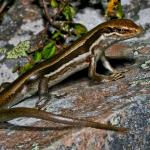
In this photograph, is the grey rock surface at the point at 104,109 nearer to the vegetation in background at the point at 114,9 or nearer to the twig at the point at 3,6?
the vegetation in background at the point at 114,9

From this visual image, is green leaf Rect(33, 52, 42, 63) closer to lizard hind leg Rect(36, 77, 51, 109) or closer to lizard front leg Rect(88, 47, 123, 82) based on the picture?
lizard hind leg Rect(36, 77, 51, 109)

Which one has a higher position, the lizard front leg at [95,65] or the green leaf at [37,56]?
the green leaf at [37,56]

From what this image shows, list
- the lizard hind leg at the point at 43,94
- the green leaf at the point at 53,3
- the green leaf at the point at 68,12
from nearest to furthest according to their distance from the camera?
the lizard hind leg at the point at 43,94 < the green leaf at the point at 68,12 < the green leaf at the point at 53,3

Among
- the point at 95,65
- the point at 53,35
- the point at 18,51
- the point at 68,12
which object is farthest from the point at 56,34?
the point at 95,65

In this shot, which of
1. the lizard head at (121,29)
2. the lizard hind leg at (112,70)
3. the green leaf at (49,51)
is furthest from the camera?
the green leaf at (49,51)

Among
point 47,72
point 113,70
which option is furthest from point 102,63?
point 47,72

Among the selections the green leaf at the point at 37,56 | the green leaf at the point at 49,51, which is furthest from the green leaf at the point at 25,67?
the green leaf at the point at 49,51
